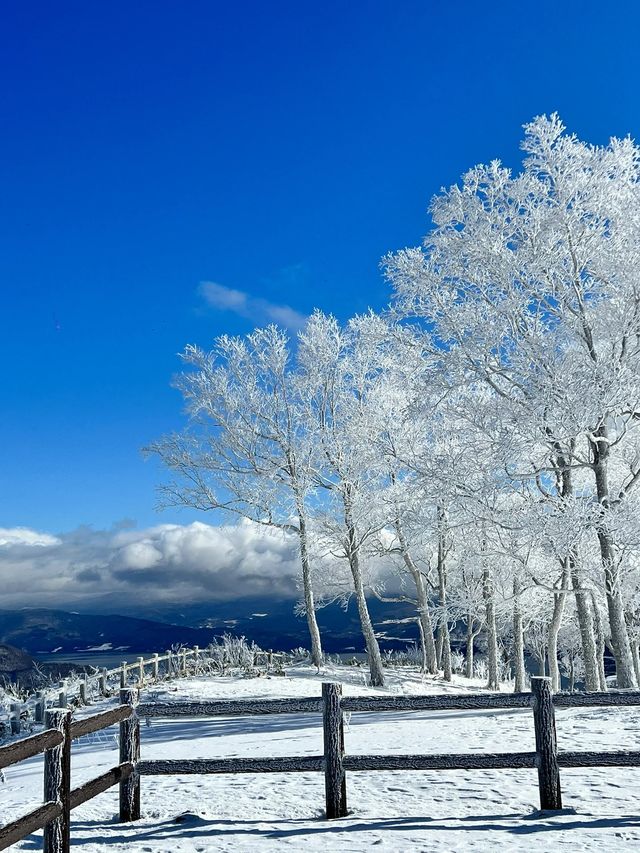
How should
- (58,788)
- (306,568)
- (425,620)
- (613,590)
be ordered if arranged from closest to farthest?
(58,788)
(613,590)
(306,568)
(425,620)

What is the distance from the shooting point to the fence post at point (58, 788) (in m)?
6.29

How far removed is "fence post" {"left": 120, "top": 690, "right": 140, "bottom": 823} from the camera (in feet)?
26.1

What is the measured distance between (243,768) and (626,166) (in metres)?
14.8

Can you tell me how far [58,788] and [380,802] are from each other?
12.3 ft

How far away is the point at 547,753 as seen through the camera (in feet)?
24.1

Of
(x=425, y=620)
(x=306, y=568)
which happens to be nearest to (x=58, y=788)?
(x=306, y=568)

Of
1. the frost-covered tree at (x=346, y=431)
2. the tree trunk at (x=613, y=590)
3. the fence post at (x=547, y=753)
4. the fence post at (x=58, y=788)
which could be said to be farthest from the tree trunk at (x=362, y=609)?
A: the fence post at (x=58, y=788)

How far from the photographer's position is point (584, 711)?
1477 centimetres

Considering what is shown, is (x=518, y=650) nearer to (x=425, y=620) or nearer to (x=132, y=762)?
(x=425, y=620)

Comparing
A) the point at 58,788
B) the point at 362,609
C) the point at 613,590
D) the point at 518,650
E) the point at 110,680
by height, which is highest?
the point at 613,590

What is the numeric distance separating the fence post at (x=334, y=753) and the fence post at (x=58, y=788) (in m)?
2.62

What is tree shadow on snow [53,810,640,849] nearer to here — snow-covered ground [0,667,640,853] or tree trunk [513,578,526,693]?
snow-covered ground [0,667,640,853]

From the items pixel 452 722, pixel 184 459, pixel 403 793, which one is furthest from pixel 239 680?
pixel 403 793

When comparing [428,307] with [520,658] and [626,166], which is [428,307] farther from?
[520,658]
